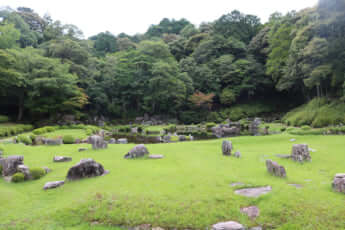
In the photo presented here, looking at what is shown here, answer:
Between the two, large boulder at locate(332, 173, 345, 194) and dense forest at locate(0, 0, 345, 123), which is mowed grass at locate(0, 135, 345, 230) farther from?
dense forest at locate(0, 0, 345, 123)

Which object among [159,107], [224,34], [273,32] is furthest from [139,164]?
[224,34]

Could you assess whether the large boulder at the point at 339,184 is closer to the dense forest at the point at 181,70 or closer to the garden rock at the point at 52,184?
the garden rock at the point at 52,184

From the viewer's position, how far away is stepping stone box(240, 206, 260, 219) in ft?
14.7

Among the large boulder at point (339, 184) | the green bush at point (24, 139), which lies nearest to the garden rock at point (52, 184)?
the large boulder at point (339, 184)

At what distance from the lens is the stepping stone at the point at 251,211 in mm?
4488

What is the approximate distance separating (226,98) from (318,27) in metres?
20.5

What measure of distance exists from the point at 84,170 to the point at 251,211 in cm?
514

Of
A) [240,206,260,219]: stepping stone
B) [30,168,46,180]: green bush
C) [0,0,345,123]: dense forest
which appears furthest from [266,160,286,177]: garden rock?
[0,0,345,123]: dense forest

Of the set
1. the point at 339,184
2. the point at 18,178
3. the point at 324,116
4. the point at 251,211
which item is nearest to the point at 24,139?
the point at 18,178

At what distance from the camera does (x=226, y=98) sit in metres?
41.3

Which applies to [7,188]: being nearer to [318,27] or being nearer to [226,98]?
[318,27]

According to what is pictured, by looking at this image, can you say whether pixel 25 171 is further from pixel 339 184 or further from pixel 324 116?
pixel 324 116

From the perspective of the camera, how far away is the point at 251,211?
4633mm

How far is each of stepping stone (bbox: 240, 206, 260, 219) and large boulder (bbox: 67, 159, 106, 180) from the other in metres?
4.74
